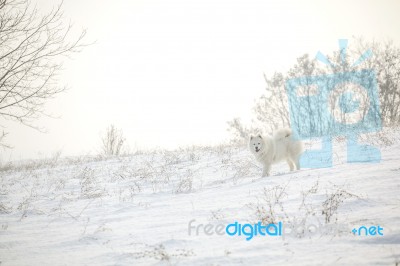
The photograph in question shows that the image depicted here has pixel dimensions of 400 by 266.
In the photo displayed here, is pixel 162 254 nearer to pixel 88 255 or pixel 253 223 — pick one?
pixel 88 255

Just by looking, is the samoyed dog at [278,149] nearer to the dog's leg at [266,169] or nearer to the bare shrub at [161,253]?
the dog's leg at [266,169]

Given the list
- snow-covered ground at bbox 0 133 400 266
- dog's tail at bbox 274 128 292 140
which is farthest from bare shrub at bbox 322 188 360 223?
dog's tail at bbox 274 128 292 140

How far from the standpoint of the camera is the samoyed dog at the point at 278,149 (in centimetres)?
814

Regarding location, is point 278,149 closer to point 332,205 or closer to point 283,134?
point 283,134

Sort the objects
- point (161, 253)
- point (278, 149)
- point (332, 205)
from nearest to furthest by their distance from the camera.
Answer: point (161, 253) < point (332, 205) < point (278, 149)

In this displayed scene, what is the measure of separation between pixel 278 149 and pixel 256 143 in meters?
0.63

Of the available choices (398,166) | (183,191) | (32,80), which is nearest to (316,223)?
(398,166)

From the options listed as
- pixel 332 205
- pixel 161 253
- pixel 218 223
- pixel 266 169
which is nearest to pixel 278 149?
pixel 266 169

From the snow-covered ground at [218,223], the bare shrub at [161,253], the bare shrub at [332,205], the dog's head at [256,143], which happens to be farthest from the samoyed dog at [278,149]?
the bare shrub at [161,253]

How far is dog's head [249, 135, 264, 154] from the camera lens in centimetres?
823

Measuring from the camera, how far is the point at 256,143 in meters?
8.37

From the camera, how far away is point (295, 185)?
4898 millimetres

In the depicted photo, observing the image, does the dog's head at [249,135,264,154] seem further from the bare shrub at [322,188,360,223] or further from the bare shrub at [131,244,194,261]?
the bare shrub at [131,244,194,261]

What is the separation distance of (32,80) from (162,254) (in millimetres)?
5525
